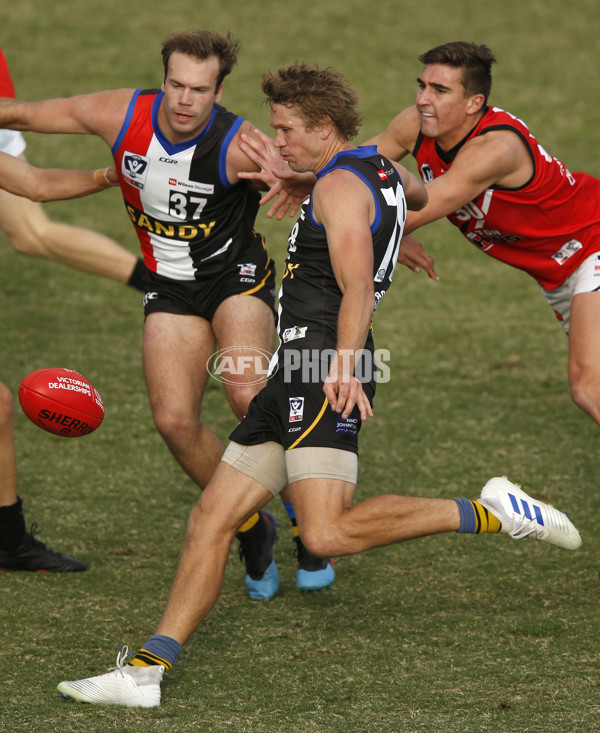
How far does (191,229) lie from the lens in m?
5.24

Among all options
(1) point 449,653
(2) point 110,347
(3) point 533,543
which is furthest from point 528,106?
(1) point 449,653

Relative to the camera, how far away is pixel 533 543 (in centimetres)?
574

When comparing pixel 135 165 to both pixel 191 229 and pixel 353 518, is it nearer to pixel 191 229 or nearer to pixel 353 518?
pixel 191 229

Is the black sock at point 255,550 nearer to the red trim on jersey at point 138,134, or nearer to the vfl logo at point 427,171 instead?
the red trim on jersey at point 138,134

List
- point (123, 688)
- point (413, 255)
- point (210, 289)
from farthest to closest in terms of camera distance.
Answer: point (210, 289) → point (413, 255) → point (123, 688)

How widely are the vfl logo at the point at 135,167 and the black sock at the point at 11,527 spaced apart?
172 cm

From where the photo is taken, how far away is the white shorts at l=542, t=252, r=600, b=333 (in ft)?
17.6

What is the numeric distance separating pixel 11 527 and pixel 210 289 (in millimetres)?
1580

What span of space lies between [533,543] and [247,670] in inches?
81.7

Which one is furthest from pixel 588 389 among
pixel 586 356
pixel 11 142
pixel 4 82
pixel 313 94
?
pixel 11 142

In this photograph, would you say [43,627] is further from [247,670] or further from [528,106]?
[528,106]

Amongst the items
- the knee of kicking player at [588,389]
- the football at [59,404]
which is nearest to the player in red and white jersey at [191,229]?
the football at [59,404]

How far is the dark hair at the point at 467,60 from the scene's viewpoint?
5.25 meters

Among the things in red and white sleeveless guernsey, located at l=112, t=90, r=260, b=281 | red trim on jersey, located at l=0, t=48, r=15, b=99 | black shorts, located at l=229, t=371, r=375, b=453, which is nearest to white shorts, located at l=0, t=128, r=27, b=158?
red trim on jersey, located at l=0, t=48, r=15, b=99
